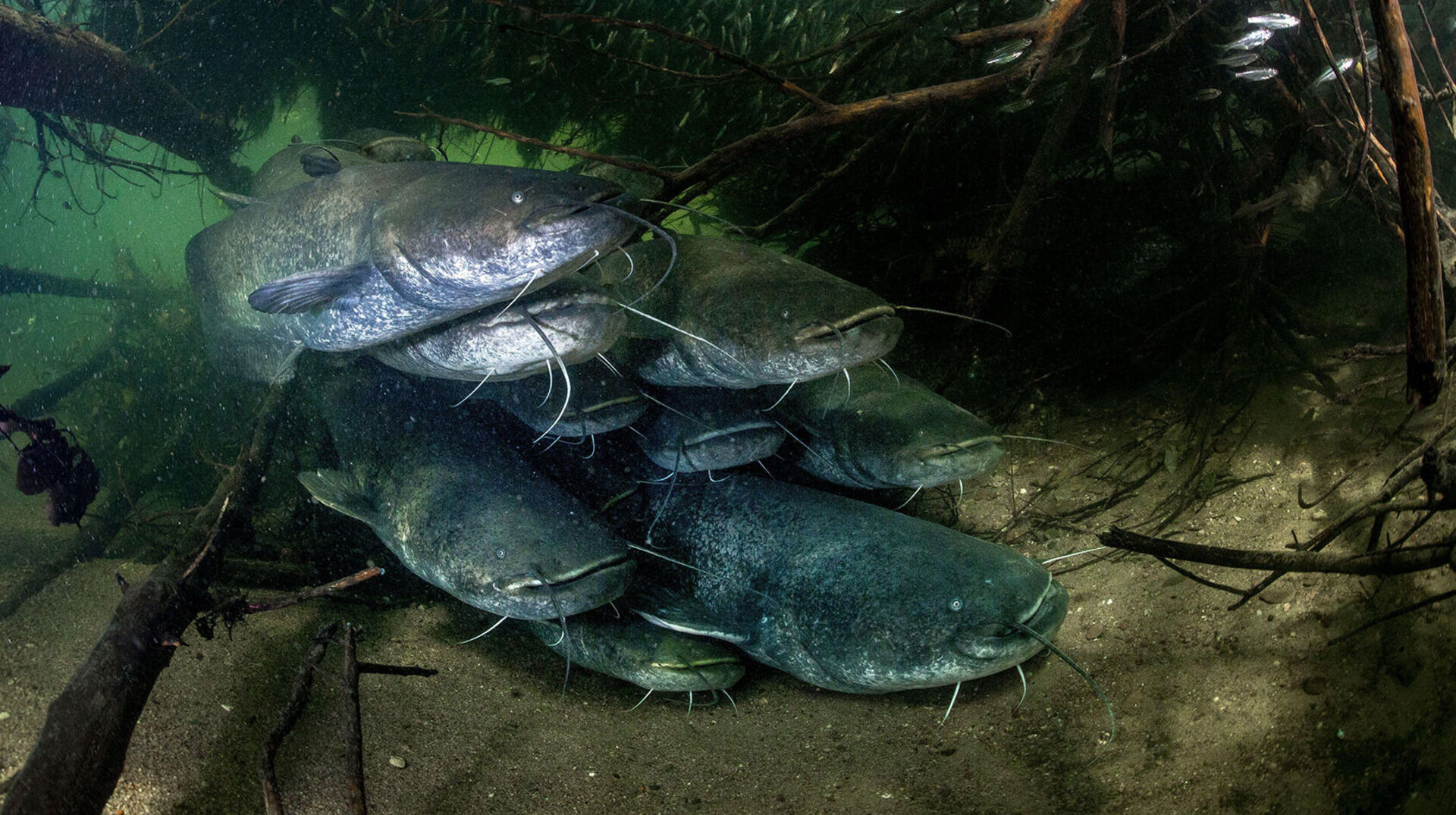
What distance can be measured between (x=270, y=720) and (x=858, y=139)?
4210 mm

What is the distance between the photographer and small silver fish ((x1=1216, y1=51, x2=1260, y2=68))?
2.52 m

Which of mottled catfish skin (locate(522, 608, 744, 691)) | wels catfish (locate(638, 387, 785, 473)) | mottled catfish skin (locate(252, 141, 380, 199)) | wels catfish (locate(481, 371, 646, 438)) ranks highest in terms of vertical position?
mottled catfish skin (locate(252, 141, 380, 199))

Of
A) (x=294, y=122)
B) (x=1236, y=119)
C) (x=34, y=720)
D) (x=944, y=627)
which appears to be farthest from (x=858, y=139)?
(x=294, y=122)

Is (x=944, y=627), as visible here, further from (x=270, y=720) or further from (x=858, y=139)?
(x=858, y=139)

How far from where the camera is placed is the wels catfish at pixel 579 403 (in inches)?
99.1

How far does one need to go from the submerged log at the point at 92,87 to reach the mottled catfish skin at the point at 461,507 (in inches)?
148

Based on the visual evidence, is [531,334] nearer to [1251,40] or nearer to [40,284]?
[1251,40]

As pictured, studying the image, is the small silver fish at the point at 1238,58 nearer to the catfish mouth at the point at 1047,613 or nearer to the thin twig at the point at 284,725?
the catfish mouth at the point at 1047,613

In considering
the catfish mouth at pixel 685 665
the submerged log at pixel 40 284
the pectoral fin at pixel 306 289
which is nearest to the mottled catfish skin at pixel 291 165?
the pectoral fin at pixel 306 289

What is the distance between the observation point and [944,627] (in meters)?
2.13

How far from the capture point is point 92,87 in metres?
4.84

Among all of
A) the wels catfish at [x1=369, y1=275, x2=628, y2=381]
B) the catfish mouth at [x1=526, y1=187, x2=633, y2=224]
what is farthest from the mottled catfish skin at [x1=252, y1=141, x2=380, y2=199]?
the catfish mouth at [x1=526, y1=187, x2=633, y2=224]

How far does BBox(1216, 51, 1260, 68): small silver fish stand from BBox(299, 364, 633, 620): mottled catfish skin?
311cm

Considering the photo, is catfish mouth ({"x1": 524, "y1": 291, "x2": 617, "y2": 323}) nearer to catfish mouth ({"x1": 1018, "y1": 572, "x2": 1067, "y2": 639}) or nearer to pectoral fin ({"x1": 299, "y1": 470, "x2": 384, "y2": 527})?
pectoral fin ({"x1": 299, "y1": 470, "x2": 384, "y2": 527})
